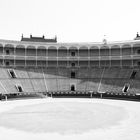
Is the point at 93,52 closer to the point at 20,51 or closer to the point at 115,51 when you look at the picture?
the point at 115,51

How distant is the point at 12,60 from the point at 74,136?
47570mm

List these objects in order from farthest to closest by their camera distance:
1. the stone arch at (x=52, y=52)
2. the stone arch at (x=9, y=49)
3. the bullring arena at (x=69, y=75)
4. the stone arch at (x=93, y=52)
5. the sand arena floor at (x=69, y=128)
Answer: the stone arch at (x=93, y=52) < the stone arch at (x=52, y=52) < the stone arch at (x=9, y=49) < the bullring arena at (x=69, y=75) < the sand arena floor at (x=69, y=128)

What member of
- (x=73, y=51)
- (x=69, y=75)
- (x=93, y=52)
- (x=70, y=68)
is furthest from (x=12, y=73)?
(x=93, y=52)

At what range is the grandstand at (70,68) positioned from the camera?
49094mm

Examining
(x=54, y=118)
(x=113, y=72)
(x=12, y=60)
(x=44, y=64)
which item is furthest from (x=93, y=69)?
(x=54, y=118)

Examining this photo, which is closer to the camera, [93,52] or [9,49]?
[9,49]

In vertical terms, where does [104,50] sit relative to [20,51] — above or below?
above

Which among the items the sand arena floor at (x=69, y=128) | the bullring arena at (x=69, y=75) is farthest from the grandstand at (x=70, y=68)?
the sand arena floor at (x=69, y=128)

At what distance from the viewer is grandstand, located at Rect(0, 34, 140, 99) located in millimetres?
49094

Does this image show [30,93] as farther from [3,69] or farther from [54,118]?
[54,118]

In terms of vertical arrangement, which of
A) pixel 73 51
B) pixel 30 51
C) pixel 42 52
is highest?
pixel 73 51

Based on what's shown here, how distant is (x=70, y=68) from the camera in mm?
60594

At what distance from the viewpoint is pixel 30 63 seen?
2404 inches

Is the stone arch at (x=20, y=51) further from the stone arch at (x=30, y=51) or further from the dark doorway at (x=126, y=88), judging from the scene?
the dark doorway at (x=126, y=88)
